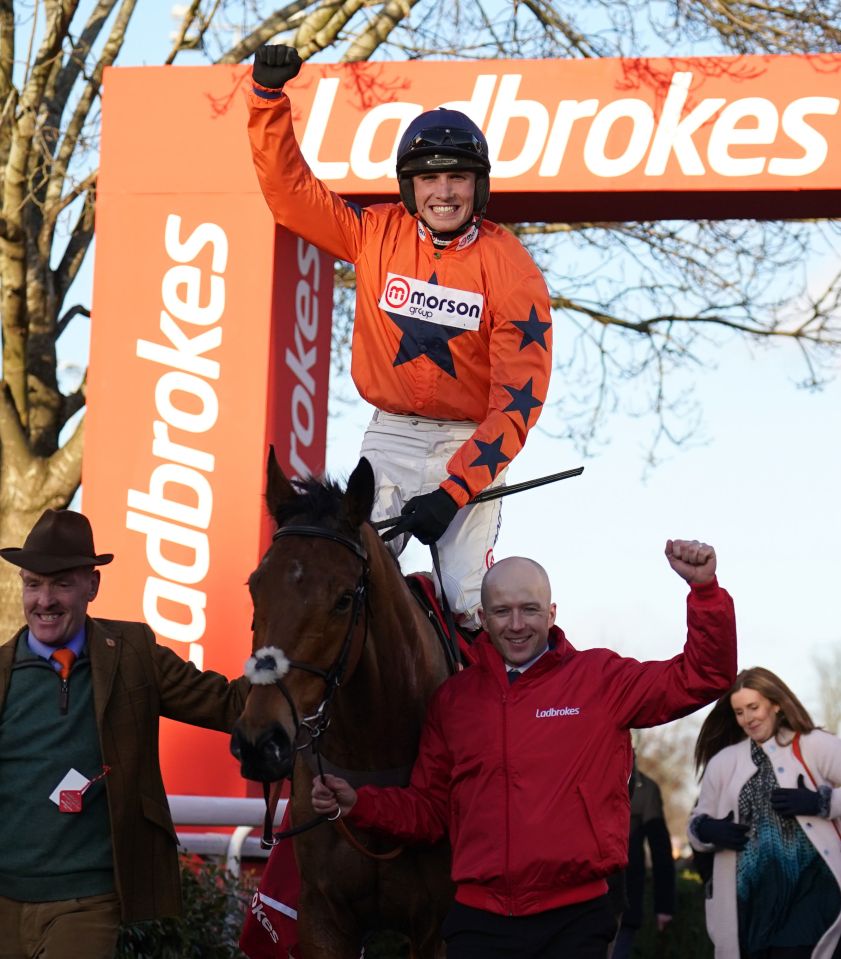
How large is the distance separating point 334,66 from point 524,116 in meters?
1.06

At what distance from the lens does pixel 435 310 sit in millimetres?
4613

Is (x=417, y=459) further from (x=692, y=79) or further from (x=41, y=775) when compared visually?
(x=692, y=79)

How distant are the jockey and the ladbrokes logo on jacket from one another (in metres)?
0.94

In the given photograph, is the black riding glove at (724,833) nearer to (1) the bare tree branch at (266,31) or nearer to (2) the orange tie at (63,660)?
(2) the orange tie at (63,660)

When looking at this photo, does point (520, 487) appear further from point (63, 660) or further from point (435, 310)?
point (63, 660)

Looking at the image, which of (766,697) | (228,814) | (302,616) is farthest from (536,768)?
(228,814)

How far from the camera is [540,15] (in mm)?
Result: 11625

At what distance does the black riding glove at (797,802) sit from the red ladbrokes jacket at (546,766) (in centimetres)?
204

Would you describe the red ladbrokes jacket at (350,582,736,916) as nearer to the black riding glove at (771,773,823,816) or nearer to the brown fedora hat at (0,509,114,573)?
the brown fedora hat at (0,509,114,573)

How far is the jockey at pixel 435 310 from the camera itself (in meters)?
4.54

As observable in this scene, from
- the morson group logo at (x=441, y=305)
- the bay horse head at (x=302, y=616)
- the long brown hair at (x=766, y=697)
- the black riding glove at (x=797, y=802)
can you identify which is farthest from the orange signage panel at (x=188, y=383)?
the bay horse head at (x=302, y=616)

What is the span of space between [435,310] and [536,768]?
160 cm

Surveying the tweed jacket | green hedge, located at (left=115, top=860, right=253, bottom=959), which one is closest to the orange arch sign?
green hedge, located at (left=115, top=860, right=253, bottom=959)

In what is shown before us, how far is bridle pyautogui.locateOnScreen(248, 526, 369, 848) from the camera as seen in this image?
3.21m
